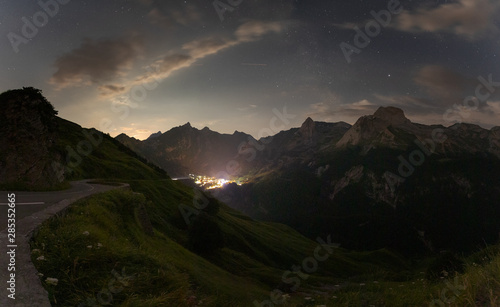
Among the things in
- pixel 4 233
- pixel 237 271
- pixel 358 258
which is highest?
pixel 4 233

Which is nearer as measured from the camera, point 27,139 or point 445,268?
point 27,139

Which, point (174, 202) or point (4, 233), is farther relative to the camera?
point (174, 202)

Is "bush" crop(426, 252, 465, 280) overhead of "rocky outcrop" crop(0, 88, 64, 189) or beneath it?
beneath

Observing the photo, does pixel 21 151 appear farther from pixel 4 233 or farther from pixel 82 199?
pixel 4 233

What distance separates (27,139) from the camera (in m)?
33.6

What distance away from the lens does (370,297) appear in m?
9.80

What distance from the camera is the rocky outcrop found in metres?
29.3

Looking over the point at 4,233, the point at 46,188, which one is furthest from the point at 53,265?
the point at 46,188

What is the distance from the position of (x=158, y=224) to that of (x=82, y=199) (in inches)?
1522

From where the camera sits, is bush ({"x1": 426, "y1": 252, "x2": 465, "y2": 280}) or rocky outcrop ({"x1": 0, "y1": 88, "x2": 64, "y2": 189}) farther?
rocky outcrop ({"x1": 0, "y1": 88, "x2": 64, "y2": 189})

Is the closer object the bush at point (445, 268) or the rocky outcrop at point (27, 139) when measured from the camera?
the bush at point (445, 268)

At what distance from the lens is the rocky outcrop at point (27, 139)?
96.2ft

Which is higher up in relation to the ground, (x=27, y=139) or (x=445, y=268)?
(x=27, y=139)

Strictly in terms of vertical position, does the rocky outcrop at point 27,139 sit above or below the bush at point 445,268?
above
